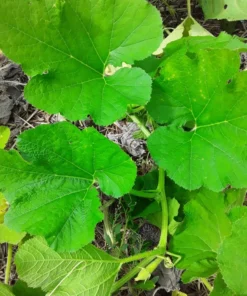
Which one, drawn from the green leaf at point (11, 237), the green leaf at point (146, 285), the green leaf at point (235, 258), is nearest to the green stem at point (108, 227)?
the green leaf at point (146, 285)

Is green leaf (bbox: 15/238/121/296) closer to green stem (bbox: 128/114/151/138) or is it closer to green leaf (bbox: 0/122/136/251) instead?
green leaf (bbox: 0/122/136/251)

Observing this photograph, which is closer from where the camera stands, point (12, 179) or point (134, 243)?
point (12, 179)

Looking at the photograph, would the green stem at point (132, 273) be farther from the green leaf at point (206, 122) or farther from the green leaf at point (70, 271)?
the green leaf at point (206, 122)

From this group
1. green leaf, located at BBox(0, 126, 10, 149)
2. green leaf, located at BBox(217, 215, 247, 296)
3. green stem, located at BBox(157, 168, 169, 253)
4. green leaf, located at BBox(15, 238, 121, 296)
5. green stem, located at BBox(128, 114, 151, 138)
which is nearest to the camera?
green leaf, located at BBox(217, 215, 247, 296)

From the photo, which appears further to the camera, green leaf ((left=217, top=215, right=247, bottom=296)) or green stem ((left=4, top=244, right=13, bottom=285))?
green stem ((left=4, top=244, right=13, bottom=285))

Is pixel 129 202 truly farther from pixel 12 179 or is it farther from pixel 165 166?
pixel 12 179

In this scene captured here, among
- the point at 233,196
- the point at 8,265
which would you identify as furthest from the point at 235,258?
the point at 8,265

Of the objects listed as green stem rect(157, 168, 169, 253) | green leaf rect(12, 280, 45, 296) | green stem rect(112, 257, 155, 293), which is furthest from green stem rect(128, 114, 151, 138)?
green leaf rect(12, 280, 45, 296)

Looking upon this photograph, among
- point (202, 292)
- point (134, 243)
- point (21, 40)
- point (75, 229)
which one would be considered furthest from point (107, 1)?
point (202, 292)

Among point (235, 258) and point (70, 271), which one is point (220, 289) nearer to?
point (235, 258)
